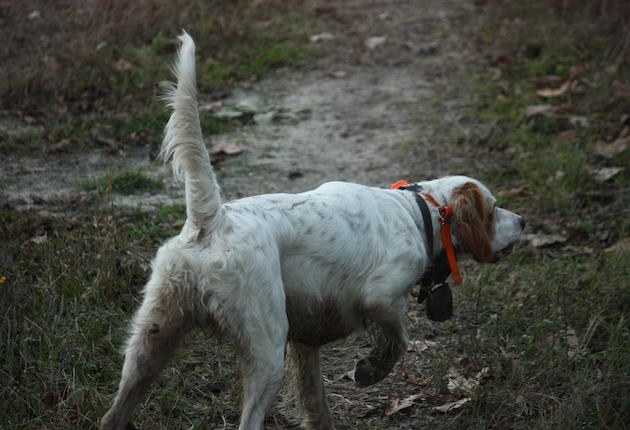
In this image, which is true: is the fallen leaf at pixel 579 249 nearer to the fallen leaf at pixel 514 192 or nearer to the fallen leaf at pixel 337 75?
the fallen leaf at pixel 514 192

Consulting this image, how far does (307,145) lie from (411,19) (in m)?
4.76

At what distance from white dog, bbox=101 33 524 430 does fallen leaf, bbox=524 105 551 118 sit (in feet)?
11.5

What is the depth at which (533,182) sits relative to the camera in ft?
19.4

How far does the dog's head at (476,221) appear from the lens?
3527 mm

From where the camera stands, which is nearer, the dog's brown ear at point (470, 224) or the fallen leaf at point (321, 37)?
the dog's brown ear at point (470, 224)

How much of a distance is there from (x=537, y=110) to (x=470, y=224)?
3722mm

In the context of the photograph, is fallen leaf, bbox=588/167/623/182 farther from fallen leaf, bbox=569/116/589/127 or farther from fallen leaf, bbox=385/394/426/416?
fallen leaf, bbox=385/394/426/416

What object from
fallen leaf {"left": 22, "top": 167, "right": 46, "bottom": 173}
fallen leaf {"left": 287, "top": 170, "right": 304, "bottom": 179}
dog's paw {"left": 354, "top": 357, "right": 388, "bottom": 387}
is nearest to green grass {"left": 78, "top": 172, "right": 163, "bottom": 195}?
fallen leaf {"left": 22, "top": 167, "right": 46, "bottom": 173}

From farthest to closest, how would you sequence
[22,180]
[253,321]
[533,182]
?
[533,182], [22,180], [253,321]

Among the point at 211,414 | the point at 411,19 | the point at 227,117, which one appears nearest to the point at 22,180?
the point at 227,117

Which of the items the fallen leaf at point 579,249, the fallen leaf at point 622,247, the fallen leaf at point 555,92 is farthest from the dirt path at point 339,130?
the fallen leaf at point 622,247

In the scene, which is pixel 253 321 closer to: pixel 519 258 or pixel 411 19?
pixel 519 258

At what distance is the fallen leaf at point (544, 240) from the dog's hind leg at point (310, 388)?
88.3 inches

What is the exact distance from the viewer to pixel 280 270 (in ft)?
9.35
